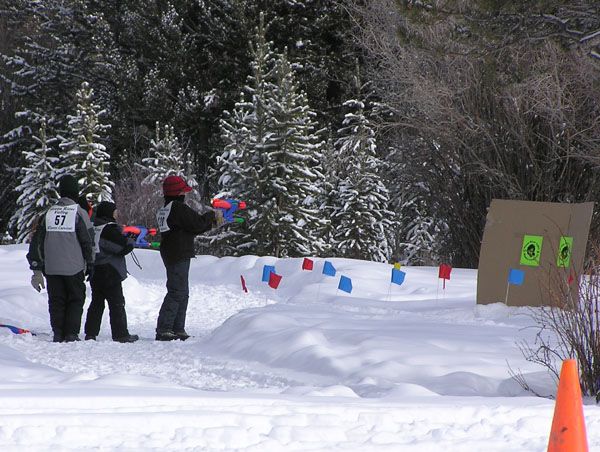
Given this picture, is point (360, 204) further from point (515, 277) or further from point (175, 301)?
point (175, 301)

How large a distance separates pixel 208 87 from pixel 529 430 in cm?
3329

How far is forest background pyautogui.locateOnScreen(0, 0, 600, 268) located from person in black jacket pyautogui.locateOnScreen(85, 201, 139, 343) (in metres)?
3.80

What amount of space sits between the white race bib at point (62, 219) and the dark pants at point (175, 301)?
1.15 m

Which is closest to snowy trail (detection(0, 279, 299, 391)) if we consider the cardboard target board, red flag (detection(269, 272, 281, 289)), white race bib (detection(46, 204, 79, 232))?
white race bib (detection(46, 204, 79, 232))

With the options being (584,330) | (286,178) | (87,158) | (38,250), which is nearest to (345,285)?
(38,250)

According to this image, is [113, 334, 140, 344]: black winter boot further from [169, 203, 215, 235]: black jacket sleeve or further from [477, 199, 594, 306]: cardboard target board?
[477, 199, 594, 306]: cardboard target board

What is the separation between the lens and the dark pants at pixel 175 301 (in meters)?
10.6

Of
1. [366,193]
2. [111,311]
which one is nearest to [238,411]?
[111,311]

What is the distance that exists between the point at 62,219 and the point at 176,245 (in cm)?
120

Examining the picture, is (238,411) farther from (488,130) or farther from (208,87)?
(208,87)

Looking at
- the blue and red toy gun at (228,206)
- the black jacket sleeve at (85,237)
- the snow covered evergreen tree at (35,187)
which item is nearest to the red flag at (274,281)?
the black jacket sleeve at (85,237)

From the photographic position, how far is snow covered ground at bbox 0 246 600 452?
5.05 metres

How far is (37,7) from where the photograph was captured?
4378cm

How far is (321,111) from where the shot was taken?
123 ft
